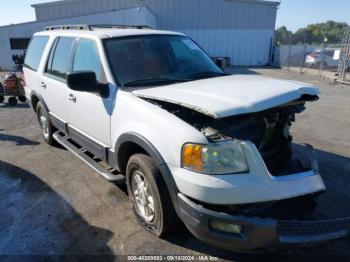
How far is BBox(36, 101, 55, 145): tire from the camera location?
5.73 metres

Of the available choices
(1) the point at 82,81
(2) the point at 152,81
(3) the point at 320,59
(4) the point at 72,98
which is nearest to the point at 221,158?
(2) the point at 152,81

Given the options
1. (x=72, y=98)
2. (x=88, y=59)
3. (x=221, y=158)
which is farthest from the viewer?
(x=72, y=98)

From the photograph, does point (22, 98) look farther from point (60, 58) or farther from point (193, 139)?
point (193, 139)

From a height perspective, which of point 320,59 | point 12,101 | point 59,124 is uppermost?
point 59,124

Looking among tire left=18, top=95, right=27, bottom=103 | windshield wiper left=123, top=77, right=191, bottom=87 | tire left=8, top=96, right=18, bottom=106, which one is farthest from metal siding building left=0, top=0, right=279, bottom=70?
windshield wiper left=123, top=77, right=191, bottom=87

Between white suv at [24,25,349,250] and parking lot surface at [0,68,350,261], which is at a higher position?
white suv at [24,25,349,250]

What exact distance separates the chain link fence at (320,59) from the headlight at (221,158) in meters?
14.6

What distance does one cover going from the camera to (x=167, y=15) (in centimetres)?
2736

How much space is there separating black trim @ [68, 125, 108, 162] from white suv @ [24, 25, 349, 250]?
1.1 inches

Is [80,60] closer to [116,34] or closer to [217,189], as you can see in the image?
[116,34]

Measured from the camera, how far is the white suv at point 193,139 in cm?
249

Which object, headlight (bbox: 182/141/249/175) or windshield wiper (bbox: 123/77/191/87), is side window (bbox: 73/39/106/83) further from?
headlight (bbox: 182/141/249/175)

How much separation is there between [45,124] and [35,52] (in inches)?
54.3

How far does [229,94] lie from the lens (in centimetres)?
282
